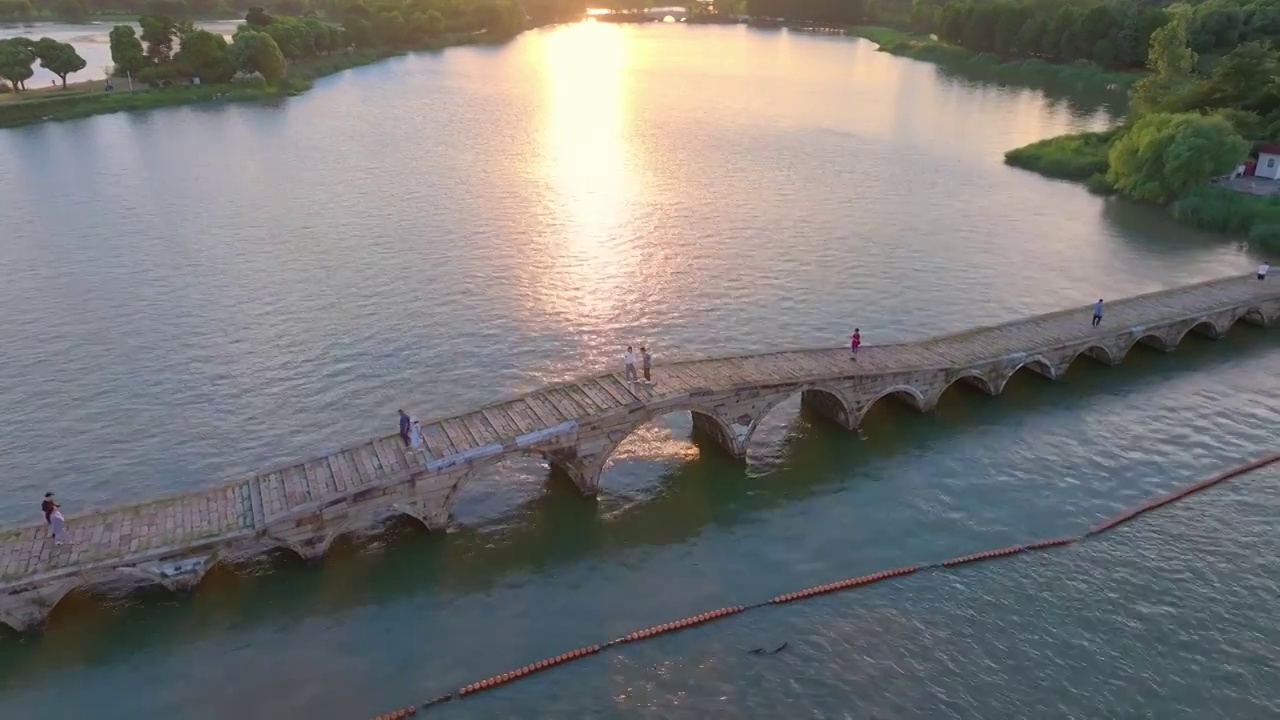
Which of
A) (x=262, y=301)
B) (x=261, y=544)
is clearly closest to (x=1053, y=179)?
(x=262, y=301)

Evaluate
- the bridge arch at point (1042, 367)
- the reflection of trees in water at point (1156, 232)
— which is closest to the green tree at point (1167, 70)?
the reflection of trees in water at point (1156, 232)

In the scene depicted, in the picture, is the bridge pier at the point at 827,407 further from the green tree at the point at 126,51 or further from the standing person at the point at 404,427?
the green tree at the point at 126,51

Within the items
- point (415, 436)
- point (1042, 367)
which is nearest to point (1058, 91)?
point (1042, 367)

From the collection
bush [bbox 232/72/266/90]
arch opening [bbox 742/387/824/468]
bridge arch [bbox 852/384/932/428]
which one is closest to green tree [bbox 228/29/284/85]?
bush [bbox 232/72/266/90]

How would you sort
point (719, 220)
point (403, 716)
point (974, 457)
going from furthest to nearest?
point (719, 220)
point (974, 457)
point (403, 716)

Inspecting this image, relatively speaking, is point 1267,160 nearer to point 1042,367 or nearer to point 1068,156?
point 1068,156

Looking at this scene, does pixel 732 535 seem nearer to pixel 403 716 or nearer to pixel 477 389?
pixel 403 716
